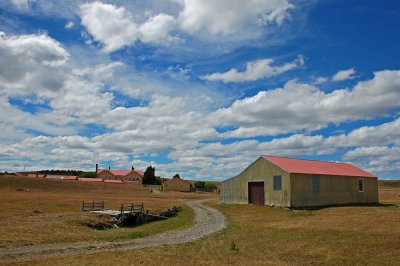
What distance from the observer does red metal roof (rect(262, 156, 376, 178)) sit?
52156 mm

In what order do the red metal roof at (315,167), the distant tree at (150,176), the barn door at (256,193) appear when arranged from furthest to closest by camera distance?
1. the distant tree at (150,176)
2. the barn door at (256,193)
3. the red metal roof at (315,167)

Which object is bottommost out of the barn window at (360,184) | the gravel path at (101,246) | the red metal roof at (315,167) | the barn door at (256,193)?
the gravel path at (101,246)

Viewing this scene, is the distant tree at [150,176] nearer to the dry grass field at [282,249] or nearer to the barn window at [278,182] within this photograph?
the barn window at [278,182]

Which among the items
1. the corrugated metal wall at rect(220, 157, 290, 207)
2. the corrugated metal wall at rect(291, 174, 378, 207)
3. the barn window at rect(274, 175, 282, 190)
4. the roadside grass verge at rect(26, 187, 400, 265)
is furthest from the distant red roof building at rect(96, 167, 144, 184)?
the roadside grass verge at rect(26, 187, 400, 265)

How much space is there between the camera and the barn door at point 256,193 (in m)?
53.3

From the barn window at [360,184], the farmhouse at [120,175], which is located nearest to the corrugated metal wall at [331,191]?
→ the barn window at [360,184]

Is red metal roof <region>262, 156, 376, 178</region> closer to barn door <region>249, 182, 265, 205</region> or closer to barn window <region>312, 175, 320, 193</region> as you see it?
barn window <region>312, 175, 320, 193</region>

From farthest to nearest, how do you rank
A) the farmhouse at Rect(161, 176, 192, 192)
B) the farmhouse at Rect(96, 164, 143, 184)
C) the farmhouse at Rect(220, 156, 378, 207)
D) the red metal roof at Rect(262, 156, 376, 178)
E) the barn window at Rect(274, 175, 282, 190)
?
the farmhouse at Rect(96, 164, 143, 184)
the farmhouse at Rect(161, 176, 192, 192)
the red metal roof at Rect(262, 156, 376, 178)
the barn window at Rect(274, 175, 282, 190)
the farmhouse at Rect(220, 156, 378, 207)

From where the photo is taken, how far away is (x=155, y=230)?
3081 cm

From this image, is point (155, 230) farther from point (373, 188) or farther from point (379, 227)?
point (373, 188)

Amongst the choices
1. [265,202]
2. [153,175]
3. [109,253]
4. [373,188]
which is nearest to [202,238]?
[109,253]

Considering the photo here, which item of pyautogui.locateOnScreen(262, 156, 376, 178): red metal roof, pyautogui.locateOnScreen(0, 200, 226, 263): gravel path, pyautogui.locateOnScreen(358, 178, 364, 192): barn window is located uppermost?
pyautogui.locateOnScreen(262, 156, 376, 178): red metal roof

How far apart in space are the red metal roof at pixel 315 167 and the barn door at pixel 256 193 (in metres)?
3.88

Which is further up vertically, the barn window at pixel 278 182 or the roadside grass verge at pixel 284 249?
the barn window at pixel 278 182
